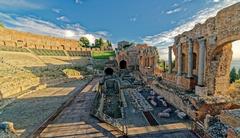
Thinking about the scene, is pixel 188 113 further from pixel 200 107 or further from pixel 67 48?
pixel 67 48

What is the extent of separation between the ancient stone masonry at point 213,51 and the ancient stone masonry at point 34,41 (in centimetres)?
3672

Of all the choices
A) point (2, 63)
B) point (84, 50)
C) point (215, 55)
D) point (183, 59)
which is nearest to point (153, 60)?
point (183, 59)

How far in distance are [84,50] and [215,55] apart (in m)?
48.2

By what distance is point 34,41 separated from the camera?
44750 millimetres

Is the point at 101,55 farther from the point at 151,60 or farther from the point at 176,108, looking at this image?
the point at 176,108

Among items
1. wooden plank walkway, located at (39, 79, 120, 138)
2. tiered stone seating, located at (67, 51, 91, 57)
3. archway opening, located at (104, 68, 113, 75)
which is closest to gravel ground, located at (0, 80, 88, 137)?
wooden plank walkway, located at (39, 79, 120, 138)

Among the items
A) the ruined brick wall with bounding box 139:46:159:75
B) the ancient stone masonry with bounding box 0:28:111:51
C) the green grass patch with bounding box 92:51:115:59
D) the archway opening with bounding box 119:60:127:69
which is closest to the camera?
the ruined brick wall with bounding box 139:46:159:75

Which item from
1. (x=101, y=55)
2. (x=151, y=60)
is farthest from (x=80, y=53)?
(x=151, y=60)

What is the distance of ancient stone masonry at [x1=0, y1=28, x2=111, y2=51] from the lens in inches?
1449

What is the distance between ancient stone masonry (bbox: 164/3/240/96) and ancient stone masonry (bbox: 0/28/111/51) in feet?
120

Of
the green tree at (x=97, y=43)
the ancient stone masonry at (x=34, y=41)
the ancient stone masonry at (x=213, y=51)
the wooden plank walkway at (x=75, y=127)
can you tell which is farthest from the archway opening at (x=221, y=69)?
the green tree at (x=97, y=43)

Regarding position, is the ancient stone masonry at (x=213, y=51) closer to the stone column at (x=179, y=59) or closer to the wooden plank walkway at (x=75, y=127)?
the stone column at (x=179, y=59)

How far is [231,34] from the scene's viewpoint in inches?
362

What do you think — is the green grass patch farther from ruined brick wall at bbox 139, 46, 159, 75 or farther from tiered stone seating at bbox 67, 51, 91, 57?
ruined brick wall at bbox 139, 46, 159, 75
